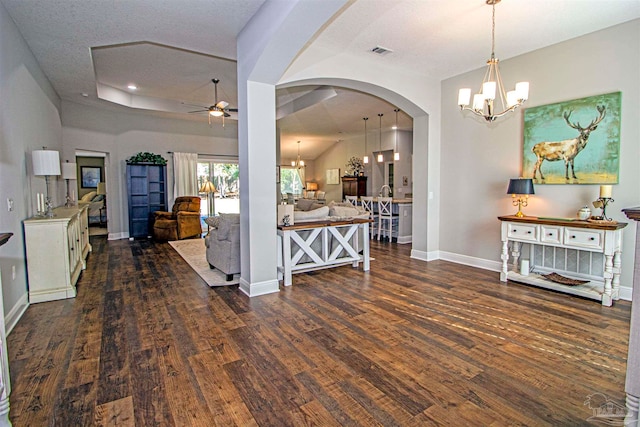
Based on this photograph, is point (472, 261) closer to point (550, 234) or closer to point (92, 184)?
point (550, 234)

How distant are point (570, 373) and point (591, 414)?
0.45 m

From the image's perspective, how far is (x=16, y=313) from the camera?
3.18 meters

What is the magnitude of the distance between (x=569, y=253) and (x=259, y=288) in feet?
12.7

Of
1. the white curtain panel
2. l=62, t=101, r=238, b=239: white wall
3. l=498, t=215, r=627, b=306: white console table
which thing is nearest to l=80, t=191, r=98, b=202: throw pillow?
l=62, t=101, r=238, b=239: white wall

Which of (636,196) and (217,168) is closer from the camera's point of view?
(636,196)

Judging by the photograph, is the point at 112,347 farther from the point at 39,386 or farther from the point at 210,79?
the point at 210,79

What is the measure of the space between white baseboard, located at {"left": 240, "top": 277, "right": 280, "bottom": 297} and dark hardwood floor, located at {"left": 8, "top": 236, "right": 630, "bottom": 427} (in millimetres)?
102

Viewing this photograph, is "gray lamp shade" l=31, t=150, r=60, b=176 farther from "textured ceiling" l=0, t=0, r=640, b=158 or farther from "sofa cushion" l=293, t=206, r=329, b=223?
"sofa cushion" l=293, t=206, r=329, b=223

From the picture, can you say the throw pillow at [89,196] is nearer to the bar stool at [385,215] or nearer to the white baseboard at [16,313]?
the white baseboard at [16,313]

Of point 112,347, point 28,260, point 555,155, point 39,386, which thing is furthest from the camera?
point 555,155

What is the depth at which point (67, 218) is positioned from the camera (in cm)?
379

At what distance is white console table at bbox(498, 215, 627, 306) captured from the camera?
3547 millimetres

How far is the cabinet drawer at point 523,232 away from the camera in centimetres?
411

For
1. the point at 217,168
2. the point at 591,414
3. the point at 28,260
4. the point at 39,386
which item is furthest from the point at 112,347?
the point at 217,168
